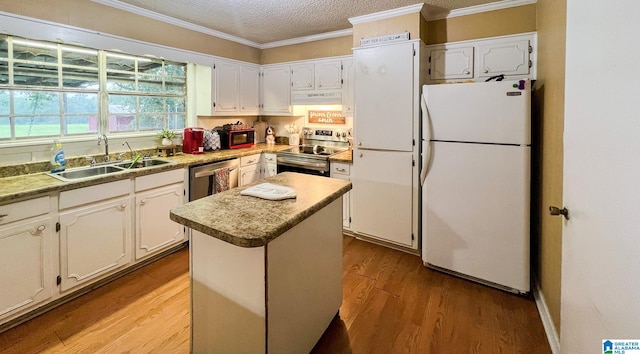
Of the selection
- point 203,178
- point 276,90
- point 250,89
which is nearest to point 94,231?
point 203,178

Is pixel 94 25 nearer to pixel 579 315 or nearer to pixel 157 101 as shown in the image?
pixel 157 101

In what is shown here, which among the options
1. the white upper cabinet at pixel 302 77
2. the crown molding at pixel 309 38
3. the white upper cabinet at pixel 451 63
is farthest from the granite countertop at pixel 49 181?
the white upper cabinet at pixel 451 63

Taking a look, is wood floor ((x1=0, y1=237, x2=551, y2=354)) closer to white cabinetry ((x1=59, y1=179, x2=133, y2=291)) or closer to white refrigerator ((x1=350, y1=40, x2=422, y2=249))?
white cabinetry ((x1=59, y1=179, x2=133, y2=291))

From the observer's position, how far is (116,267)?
8.38ft

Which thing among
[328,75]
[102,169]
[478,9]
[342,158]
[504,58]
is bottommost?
[102,169]

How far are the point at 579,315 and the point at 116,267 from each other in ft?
9.86

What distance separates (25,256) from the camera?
2010 mm

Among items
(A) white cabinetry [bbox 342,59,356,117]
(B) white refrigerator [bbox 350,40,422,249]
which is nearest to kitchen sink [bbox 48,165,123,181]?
(B) white refrigerator [bbox 350,40,422,249]

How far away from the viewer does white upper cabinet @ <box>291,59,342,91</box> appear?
381cm

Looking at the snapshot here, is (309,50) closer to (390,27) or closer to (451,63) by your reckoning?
(390,27)

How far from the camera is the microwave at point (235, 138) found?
3934 millimetres

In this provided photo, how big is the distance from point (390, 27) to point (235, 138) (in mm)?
2243

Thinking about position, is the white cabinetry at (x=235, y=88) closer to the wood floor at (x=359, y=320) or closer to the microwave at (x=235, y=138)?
the microwave at (x=235, y=138)

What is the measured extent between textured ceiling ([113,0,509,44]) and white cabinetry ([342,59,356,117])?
428 mm
